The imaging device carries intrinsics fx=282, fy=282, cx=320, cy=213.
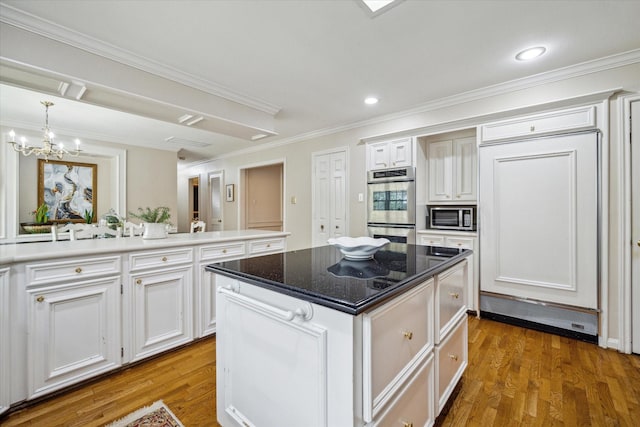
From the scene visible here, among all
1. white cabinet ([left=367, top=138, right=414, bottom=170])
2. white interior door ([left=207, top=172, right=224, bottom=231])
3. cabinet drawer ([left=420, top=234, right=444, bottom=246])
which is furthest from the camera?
white interior door ([left=207, top=172, right=224, bottom=231])

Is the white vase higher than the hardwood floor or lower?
higher

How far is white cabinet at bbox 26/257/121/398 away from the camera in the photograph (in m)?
1.69

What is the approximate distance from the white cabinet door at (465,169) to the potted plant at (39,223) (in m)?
6.08

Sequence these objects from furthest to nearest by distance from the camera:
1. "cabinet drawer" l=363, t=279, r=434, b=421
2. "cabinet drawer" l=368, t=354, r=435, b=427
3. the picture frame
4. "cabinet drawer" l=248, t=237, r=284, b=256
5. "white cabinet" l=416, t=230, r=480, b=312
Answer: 1. the picture frame
2. "white cabinet" l=416, t=230, r=480, b=312
3. "cabinet drawer" l=248, t=237, r=284, b=256
4. "cabinet drawer" l=368, t=354, r=435, b=427
5. "cabinet drawer" l=363, t=279, r=434, b=421

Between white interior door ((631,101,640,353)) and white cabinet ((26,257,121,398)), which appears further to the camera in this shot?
white interior door ((631,101,640,353))

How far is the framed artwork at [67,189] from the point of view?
15.0ft

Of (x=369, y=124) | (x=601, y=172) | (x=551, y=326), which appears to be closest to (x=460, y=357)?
(x=551, y=326)

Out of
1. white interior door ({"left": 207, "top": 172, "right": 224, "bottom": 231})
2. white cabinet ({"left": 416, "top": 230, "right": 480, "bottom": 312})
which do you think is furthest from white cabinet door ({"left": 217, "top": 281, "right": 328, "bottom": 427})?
white interior door ({"left": 207, "top": 172, "right": 224, "bottom": 231})

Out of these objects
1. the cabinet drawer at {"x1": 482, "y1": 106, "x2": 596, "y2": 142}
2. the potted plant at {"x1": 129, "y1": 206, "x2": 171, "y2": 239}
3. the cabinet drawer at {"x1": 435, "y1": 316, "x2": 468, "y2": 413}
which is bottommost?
the cabinet drawer at {"x1": 435, "y1": 316, "x2": 468, "y2": 413}

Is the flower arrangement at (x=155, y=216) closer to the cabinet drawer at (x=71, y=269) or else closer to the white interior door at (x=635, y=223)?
the cabinet drawer at (x=71, y=269)

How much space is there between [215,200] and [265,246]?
4480mm

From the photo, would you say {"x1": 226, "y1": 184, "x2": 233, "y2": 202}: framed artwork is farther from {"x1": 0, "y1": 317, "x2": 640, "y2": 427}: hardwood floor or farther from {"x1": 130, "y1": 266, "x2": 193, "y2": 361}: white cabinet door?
{"x1": 0, "y1": 317, "x2": 640, "y2": 427}: hardwood floor

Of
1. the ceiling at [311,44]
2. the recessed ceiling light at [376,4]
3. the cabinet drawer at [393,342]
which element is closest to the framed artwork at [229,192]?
the ceiling at [311,44]

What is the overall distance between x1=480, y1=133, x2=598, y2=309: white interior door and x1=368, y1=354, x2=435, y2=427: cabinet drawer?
78.9 inches
